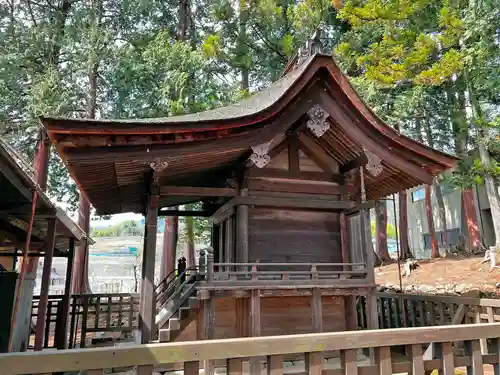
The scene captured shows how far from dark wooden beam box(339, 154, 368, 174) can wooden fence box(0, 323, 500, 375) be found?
495cm

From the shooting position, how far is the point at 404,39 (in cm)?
1633

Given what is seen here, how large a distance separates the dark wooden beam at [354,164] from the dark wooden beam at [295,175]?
20cm

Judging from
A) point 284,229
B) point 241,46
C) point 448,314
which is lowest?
point 448,314

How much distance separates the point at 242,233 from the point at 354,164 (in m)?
3.01

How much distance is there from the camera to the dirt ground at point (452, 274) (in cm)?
1472

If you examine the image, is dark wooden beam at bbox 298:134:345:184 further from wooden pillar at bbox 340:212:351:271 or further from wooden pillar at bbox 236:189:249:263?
wooden pillar at bbox 236:189:249:263

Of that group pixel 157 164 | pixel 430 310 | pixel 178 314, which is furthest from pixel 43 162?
pixel 430 310

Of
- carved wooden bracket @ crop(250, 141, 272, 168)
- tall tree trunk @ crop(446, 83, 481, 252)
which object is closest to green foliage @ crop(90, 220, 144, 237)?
tall tree trunk @ crop(446, 83, 481, 252)

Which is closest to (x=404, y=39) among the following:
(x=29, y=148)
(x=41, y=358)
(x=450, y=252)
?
(x=450, y=252)

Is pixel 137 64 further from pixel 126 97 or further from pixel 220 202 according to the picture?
pixel 220 202

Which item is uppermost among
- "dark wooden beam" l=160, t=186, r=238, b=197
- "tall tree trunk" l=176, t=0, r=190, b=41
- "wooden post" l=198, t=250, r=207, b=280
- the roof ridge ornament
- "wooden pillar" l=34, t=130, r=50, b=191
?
"tall tree trunk" l=176, t=0, r=190, b=41

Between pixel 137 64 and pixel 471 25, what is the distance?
1549cm

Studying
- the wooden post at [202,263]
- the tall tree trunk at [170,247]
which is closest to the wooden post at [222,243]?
the wooden post at [202,263]

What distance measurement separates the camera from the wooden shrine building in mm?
6293
